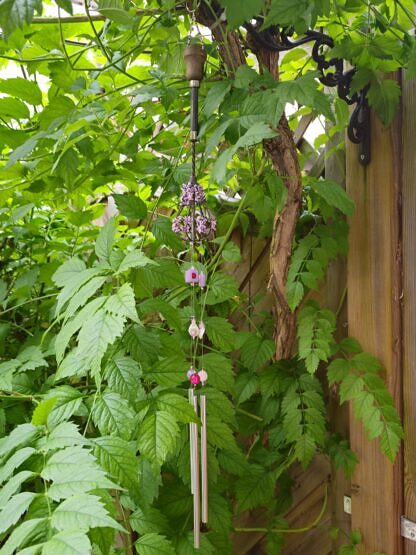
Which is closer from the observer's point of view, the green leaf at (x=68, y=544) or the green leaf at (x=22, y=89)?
the green leaf at (x=68, y=544)

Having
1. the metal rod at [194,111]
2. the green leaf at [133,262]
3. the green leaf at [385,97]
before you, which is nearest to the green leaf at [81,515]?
the green leaf at [133,262]

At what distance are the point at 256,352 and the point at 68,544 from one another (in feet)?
2.28

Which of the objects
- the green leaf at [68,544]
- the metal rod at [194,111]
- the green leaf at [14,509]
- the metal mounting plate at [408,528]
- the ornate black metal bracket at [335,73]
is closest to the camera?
the green leaf at [68,544]

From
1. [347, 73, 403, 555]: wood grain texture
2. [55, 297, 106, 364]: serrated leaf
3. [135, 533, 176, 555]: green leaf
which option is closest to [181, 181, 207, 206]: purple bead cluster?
[55, 297, 106, 364]: serrated leaf

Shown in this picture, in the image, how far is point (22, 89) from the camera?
119cm

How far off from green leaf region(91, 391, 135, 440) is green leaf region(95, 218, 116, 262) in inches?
8.7

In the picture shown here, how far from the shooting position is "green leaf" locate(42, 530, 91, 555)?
0.64 m

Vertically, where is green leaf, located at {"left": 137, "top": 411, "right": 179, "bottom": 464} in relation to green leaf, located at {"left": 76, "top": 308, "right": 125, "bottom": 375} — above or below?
below

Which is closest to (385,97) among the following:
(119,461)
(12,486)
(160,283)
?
(160,283)

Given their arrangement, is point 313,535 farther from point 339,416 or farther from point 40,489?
point 40,489

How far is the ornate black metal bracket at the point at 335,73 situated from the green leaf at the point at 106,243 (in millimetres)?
418

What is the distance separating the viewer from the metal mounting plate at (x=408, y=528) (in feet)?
3.91

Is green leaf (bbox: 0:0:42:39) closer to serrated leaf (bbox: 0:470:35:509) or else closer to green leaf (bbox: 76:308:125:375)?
green leaf (bbox: 76:308:125:375)

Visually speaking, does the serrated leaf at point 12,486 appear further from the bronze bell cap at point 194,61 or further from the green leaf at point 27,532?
the bronze bell cap at point 194,61
